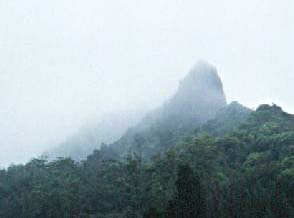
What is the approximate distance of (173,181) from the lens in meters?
54.4

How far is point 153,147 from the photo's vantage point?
8625 cm

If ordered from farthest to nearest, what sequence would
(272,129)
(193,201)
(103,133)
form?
(103,133)
(272,129)
(193,201)

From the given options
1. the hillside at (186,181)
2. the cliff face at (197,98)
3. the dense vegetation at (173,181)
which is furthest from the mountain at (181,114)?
the dense vegetation at (173,181)

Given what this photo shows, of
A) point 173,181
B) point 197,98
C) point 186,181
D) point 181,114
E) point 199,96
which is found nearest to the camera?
point 186,181

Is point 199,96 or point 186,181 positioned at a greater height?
point 199,96

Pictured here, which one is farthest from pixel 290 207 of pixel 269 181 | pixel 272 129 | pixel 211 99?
pixel 211 99

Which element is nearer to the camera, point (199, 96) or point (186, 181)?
point (186, 181)

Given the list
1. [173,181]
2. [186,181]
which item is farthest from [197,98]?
[186,181]

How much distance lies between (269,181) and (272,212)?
26.6 feet

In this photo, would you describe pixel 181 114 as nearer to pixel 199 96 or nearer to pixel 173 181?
pixel 199 96

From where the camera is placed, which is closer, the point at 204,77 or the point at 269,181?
the point at 269,181

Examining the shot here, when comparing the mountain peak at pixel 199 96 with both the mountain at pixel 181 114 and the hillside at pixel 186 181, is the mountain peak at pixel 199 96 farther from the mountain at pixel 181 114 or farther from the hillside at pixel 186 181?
the hillside at pixel 186 181

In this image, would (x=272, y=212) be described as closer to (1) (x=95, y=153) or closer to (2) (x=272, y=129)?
(2) (x=272, y=129)

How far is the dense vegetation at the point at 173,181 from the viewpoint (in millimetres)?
44031
